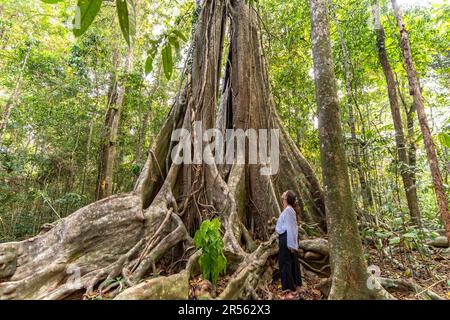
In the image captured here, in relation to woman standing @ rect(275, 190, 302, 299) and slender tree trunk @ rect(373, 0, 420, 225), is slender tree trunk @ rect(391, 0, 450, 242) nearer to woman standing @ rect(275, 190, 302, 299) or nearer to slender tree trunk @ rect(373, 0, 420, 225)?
woman standing @ rect(275, 190, 302, 299)

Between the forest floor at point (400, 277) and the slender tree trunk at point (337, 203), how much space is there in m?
0.56

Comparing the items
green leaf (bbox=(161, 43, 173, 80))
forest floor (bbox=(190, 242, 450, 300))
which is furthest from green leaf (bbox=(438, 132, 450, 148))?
green leaf (bbox=(161, 43, 173, 80))

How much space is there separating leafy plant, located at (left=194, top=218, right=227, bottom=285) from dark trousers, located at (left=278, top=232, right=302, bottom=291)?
68cm

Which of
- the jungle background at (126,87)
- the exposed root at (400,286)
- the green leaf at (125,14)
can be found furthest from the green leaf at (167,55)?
the jungle background at (126,87)

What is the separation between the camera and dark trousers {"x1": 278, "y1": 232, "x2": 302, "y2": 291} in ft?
8.70

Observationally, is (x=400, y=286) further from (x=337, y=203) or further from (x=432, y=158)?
(x=432, y=158)

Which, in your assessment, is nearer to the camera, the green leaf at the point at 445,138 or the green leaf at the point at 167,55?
the green leaf at the point at 167,55

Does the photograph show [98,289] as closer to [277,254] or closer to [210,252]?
[210,252]

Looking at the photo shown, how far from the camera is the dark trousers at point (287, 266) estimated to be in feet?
8.70

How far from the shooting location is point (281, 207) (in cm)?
393

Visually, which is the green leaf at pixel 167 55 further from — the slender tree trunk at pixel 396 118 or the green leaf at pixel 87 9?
the slender tree trunk at pixel 396 118

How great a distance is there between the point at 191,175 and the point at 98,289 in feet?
5.99

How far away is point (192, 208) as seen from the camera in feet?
12.2

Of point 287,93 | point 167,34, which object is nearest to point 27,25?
point 287,93
